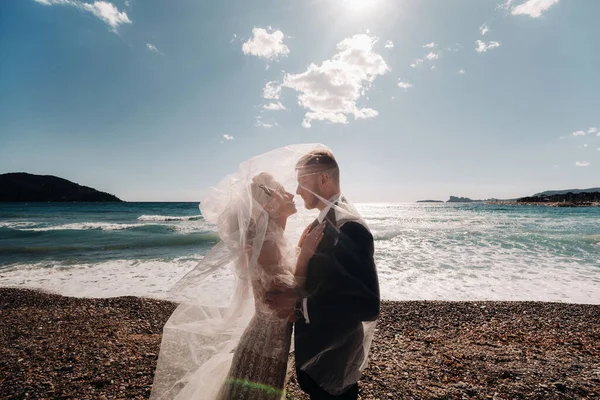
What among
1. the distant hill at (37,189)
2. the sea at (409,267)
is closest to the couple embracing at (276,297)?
the sea at (409,267)

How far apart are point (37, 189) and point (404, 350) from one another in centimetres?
13192

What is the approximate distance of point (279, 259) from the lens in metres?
2.14

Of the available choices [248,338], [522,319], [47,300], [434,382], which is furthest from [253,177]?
[47,300]

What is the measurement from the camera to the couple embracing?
6.40 feet

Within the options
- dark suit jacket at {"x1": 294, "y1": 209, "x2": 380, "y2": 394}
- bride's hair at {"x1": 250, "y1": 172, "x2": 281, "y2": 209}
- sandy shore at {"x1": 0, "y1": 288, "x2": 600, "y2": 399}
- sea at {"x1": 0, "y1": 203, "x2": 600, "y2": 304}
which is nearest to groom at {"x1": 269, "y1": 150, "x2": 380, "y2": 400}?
dark suit jacket at {"x1": 294, "y1": 209, "x2": 380, "y2": 394}

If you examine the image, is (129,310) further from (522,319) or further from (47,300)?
(522,319)

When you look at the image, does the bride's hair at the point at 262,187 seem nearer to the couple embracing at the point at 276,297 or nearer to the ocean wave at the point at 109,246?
the couple embracing at the point at 276,297

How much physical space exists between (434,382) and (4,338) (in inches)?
289

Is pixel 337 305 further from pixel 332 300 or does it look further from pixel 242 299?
pixel 242 299

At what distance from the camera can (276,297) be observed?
6.70ft

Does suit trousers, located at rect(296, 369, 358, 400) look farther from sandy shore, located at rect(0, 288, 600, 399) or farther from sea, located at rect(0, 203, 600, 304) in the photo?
sea, located at rect(0, 203, 600, 304)

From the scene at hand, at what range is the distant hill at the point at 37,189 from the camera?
102 meters

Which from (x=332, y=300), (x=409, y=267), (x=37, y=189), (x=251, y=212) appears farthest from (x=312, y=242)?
(x=37, y=189)

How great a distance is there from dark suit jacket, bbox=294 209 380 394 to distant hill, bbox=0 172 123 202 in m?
132
